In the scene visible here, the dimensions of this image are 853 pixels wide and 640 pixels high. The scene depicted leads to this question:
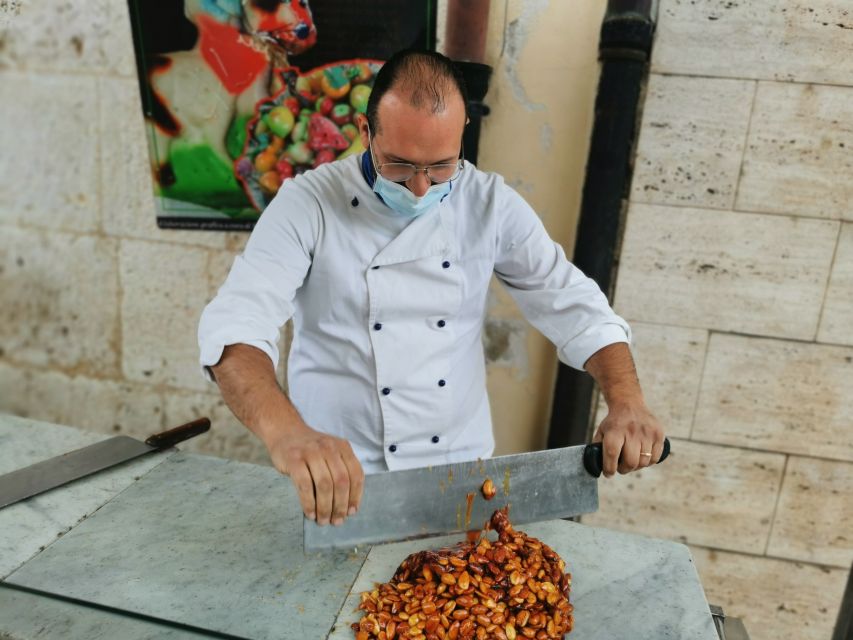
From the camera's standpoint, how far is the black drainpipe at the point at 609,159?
237 cm

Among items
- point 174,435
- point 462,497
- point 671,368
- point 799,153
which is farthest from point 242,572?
point 799,153

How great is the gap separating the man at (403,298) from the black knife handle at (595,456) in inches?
1.0

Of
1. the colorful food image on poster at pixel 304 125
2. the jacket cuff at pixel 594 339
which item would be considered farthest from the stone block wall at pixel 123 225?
the jacket cuff at pixel 594 339

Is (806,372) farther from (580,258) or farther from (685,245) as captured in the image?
(580,258)

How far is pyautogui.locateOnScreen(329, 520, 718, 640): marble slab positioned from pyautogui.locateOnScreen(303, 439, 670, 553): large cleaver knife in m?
0.08

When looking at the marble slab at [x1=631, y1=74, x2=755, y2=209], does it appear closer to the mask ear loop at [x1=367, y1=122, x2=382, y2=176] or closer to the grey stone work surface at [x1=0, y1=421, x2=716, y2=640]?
the mask ear loop at [x1=367, y1=122, x2=382, y2=176]

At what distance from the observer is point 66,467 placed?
5.99 ft

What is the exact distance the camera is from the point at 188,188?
3.07m

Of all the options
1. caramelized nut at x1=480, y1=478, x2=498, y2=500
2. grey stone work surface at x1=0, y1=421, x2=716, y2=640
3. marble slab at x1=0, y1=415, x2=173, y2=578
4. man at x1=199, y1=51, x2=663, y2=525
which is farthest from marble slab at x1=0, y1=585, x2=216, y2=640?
caramelized nut at x1=480, y1=478, x2=498, y2=500

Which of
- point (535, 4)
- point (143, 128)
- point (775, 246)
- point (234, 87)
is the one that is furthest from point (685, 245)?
point (143, 128)

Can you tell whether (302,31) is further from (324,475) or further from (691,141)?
(324,475)

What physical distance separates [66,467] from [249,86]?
184 cm

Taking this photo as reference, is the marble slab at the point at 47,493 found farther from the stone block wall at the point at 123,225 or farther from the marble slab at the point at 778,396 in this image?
the marble slab at the point at 778,396

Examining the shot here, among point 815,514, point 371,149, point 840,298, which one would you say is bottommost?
point 815,514
